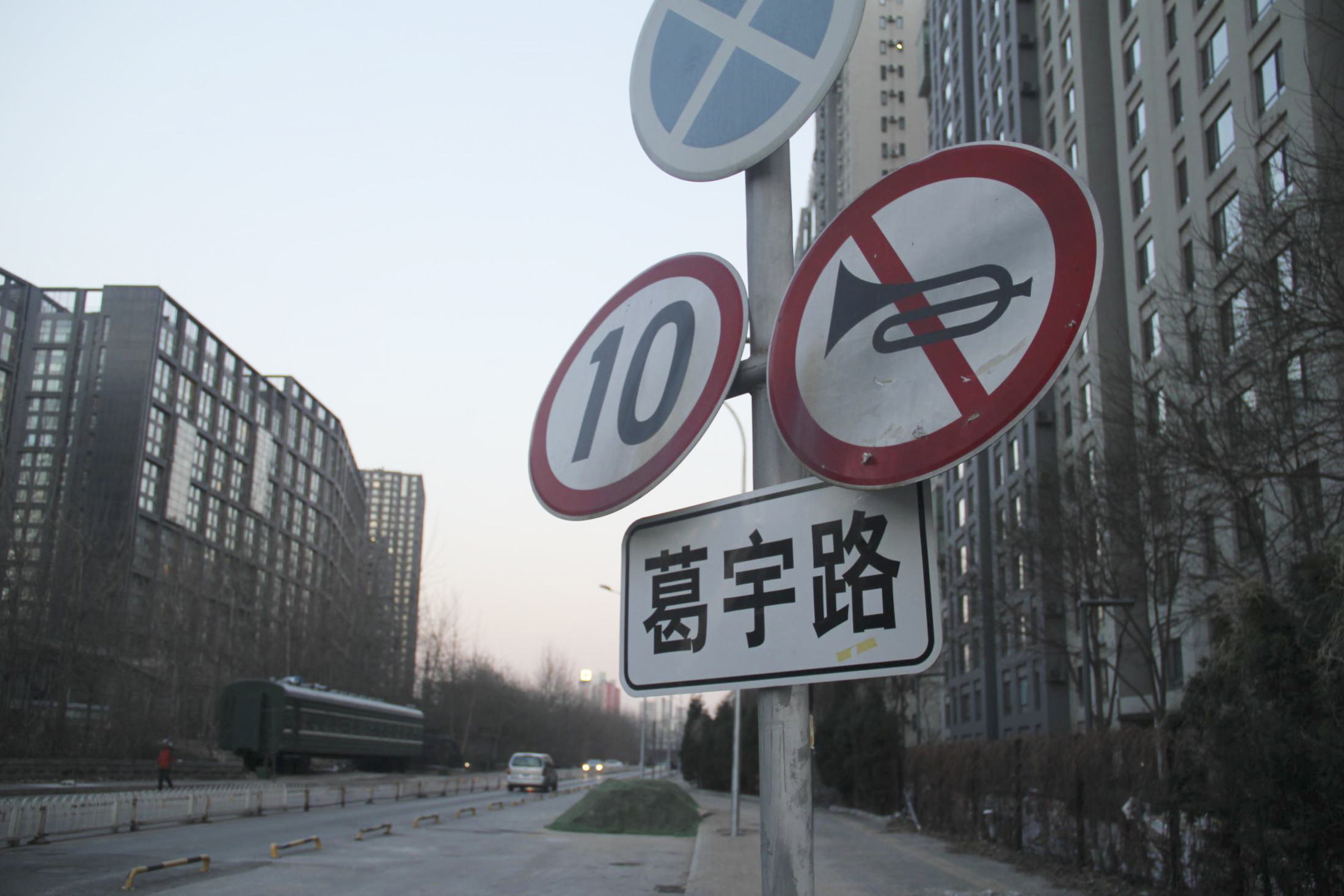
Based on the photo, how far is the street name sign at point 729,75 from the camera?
2.50 meters

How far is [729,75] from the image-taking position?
2.68m

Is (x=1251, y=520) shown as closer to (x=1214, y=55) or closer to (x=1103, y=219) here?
(x=1103, y=219)

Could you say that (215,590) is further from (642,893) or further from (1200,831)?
(1200,831)

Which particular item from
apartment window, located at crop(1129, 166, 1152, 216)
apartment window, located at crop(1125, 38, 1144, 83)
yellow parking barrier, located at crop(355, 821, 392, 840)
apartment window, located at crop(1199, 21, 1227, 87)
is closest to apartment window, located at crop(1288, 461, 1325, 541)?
yellow parking barrier, located at crop(355, 821, 392, 840)

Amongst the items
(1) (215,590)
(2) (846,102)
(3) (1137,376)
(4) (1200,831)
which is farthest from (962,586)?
(2) (846,102)

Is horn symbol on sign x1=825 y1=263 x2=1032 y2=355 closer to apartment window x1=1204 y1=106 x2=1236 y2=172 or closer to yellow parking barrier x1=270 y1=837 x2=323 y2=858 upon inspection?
yellow parking barrier x1=270 y1=837 x2=323 y2=858

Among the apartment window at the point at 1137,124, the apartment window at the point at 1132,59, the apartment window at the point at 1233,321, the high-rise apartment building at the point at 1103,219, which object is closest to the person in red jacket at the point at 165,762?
the high-rise apartment building at the point at 1103,219

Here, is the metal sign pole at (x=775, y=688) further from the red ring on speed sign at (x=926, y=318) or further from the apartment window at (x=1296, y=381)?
the apartment window at (x=1296, y=381)

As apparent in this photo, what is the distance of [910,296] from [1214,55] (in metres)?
38.9

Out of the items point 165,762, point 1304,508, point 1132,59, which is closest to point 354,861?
point 1304,508

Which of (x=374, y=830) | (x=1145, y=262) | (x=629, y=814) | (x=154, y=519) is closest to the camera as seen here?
(x=374, y=830)

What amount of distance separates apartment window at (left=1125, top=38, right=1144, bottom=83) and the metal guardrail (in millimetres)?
38584

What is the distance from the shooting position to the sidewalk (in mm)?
13328

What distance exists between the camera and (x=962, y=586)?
3644cm
